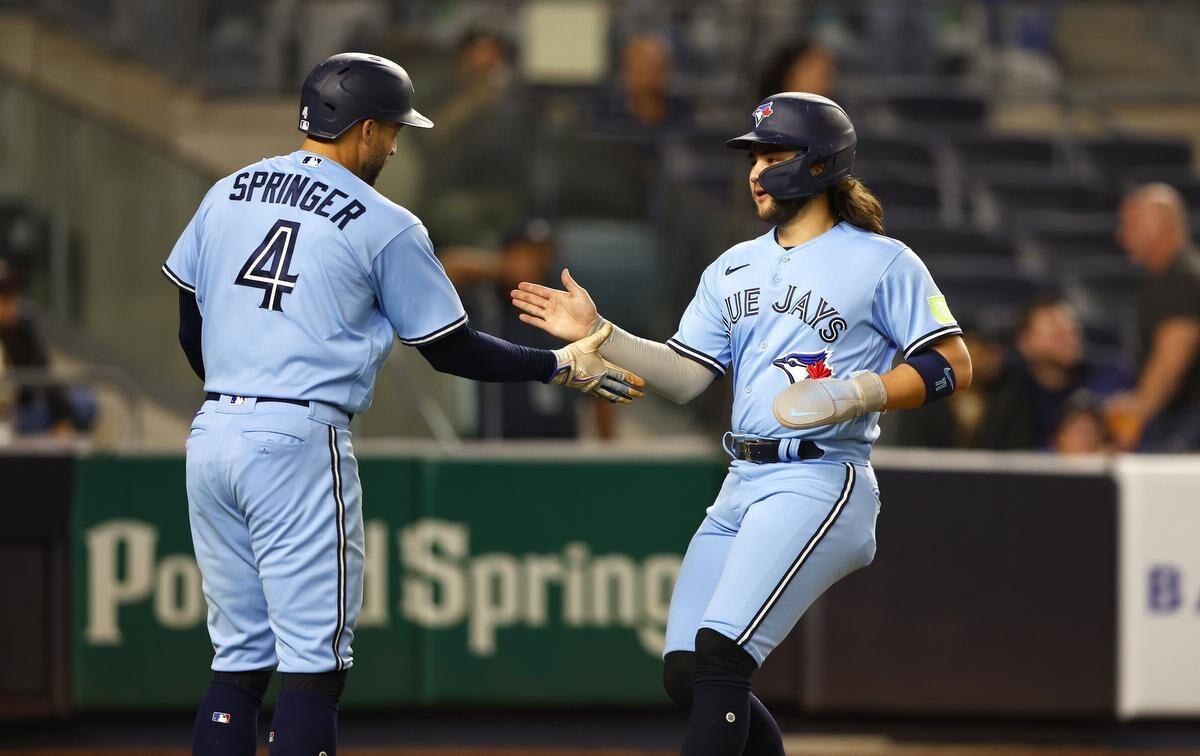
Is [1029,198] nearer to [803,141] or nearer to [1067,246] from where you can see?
[1067,246]

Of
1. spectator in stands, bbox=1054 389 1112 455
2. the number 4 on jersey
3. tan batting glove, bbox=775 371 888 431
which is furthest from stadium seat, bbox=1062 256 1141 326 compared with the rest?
the number 4 on jersey

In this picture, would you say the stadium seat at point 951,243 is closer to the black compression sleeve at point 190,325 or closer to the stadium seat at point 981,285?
the stadium seat at point 981,285

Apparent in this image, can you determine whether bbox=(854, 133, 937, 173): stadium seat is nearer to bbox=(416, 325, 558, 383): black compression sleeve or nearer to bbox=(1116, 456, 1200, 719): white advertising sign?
bbox=(1116, 456, 1200, 719): white advertising sign

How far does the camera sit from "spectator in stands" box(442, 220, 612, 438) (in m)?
7.80

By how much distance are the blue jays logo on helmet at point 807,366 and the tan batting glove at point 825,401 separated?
117 mm

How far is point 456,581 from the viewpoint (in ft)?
24.6

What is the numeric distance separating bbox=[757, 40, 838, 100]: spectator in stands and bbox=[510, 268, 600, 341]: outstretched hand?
9.15 feet

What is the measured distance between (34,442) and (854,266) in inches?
172

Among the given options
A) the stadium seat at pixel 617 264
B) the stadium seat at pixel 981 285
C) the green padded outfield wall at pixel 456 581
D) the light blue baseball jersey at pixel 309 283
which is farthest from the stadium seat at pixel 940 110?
the light blue baseball jersey at pixel 309 283

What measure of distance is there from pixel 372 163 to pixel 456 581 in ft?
10.5

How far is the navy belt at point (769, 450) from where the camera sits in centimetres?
456

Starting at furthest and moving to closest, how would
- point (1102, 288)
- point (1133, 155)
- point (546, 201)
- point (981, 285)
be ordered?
Answer: point (1133, 155) → point (1102, 288) → point (981, 285) → point (546, 201)

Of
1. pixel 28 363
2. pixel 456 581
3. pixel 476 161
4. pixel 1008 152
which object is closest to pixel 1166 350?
pixel 456 581

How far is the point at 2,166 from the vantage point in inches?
337
